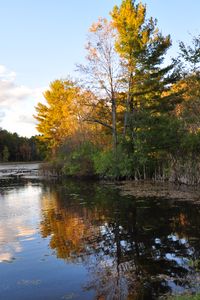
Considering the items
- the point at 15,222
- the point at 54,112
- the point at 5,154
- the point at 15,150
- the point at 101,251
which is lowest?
the point at 101,251

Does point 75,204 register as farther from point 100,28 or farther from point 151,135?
point 100,28

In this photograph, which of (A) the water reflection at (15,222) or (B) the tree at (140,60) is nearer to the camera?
(A) the water reflection at (15,222)

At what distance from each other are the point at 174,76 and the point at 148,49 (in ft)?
10.5

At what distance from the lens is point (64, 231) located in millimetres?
11617

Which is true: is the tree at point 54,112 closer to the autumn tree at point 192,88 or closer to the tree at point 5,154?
the autumn tree at point 192,88

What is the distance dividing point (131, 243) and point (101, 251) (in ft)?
3.34

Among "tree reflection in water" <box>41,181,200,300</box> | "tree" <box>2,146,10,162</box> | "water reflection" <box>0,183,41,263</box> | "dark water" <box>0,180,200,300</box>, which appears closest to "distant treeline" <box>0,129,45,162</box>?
"tree" <box>2,146,10,162</box>

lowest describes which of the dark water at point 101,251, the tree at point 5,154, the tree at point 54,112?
the dark water at point 101,251

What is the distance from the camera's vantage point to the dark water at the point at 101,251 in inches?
269

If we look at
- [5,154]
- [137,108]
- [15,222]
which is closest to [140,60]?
[137,108]

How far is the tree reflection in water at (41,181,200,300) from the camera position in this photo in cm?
691

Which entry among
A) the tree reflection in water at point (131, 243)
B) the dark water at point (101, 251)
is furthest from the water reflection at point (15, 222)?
the tree reflection in water at point (131, 243)

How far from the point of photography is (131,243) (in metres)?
9.84

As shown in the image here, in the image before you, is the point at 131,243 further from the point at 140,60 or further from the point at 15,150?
the point at 15,150
